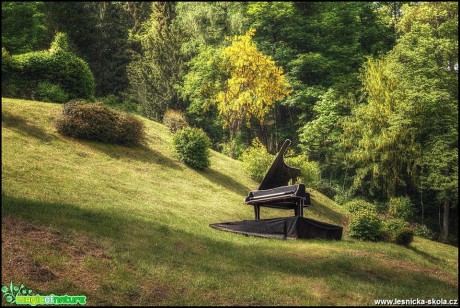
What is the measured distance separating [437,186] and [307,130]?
13.1 meters

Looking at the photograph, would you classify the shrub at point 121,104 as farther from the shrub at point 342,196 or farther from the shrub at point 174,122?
the shrub at point 342,196

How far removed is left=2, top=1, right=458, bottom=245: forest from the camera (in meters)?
32.4

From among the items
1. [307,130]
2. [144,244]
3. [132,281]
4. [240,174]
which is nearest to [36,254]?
[132,281]

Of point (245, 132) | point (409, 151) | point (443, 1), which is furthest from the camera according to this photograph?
point (245, 132)

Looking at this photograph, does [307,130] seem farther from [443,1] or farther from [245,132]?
[443,1]

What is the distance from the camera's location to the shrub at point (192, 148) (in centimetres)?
2827

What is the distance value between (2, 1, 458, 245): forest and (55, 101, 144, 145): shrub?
18.7 feet

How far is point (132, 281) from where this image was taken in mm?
9414

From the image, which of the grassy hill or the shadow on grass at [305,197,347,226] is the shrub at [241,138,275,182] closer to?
the shadow on grass at [305,197,347,226]

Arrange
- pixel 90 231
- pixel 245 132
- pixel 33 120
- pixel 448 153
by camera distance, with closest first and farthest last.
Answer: pixel 90 231 → pixel 33 120 → pixel 448 153 → pixel 245 132

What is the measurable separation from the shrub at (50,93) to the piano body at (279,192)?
18.0 m

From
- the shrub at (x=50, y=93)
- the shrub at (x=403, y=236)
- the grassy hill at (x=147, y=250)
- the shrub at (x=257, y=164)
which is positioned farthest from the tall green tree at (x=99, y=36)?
the shrub at (x=403, y=236)

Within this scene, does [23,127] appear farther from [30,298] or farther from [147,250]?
[30,298]

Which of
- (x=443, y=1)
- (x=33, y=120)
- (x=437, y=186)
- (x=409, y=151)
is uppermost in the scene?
(x=443, y=1)
